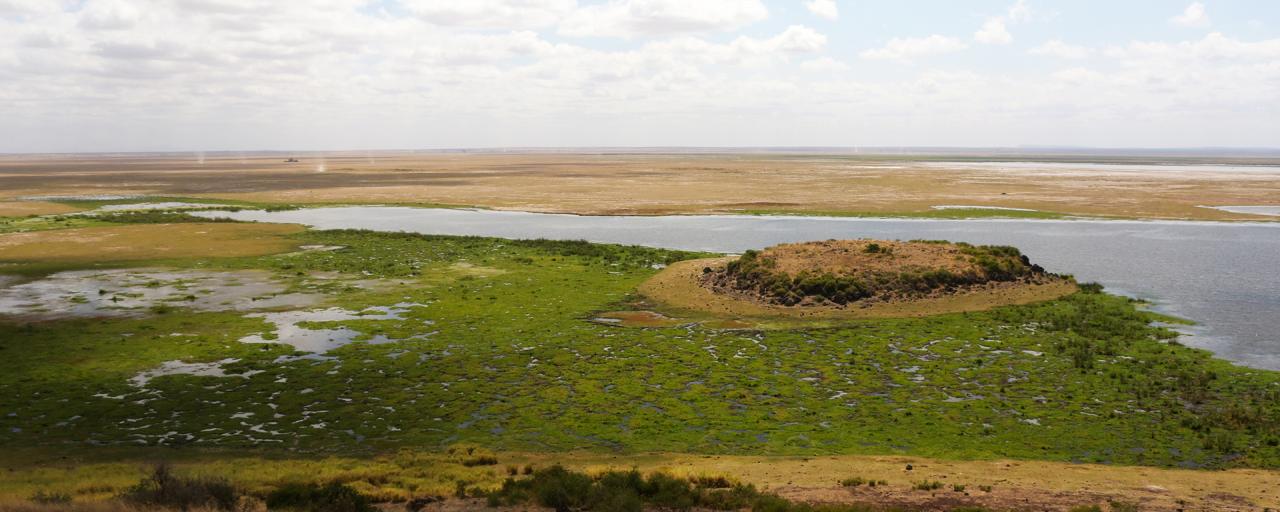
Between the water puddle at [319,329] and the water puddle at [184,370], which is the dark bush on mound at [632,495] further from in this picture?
the water puddle at [319,329]

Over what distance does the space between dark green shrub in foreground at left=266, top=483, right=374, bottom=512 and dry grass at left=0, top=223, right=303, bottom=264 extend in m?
45.7

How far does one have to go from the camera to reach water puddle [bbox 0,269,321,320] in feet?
121

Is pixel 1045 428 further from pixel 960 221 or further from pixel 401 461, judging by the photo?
pixel 960 221

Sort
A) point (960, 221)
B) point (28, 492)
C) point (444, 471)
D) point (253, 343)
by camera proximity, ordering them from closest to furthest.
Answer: point (28, 492)
point (444, 471)
point (253, 343)
point (960, 221)

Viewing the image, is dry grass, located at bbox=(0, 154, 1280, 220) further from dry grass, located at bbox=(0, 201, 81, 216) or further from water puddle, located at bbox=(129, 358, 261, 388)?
water puddle, located at bbox=(129, 358, 261, 388)

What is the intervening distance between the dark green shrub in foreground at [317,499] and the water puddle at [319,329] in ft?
44.8

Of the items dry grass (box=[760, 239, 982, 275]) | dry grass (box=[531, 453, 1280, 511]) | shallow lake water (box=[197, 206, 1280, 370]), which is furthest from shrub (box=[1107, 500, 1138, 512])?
dry grass (box=[760, 239, 982, 275])

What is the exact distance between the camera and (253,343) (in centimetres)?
3041

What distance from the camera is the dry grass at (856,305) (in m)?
35.7

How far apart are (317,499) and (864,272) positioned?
30.4 metres

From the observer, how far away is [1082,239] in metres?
63.2

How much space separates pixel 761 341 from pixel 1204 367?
15.3 m

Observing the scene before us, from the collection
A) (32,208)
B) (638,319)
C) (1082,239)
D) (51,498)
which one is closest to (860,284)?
(638,319)

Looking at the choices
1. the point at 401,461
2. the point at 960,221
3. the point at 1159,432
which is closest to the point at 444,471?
the point at 401,461
